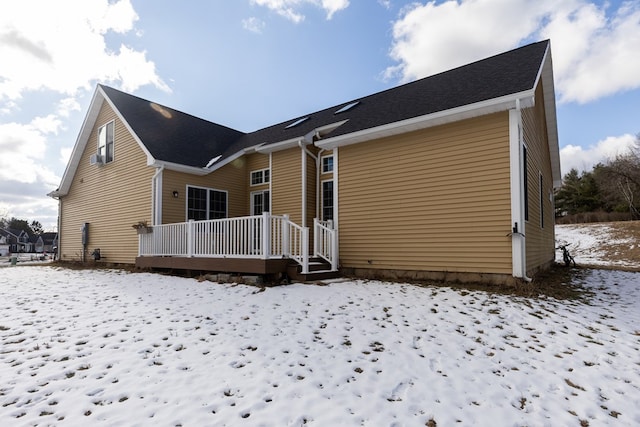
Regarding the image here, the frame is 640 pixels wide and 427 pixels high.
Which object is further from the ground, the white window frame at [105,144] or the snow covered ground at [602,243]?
the white window frame at [105,144]

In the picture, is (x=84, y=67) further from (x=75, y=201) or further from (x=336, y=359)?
(x=336, y=359)

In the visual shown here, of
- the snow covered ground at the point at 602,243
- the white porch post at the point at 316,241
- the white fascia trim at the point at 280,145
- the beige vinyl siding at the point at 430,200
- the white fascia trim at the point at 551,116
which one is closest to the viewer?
the beige vinyl siding at the point at 430,200

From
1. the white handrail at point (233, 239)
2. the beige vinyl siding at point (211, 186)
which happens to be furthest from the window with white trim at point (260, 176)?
the white handrail at point (233, 239)

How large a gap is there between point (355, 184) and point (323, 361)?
5995 millimetres

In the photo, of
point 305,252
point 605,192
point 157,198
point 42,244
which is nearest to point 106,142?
point 157,198

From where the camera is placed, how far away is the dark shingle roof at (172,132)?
11305mm

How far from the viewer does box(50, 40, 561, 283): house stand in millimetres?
7012

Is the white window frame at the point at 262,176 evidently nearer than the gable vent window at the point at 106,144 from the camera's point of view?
Yes

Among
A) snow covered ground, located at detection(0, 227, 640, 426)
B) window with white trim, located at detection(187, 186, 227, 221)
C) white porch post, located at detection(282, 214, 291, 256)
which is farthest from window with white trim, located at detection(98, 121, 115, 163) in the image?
white porch post, located at detection(282, 214, 291, 256)

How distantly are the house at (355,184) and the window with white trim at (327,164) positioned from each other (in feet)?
0.15

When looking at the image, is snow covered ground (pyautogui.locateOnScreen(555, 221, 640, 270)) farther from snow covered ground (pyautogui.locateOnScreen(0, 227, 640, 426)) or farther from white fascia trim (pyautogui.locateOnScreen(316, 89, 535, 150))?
snow covered ground (pyautogui.locateOnScreen(0, 227, 640, 426))

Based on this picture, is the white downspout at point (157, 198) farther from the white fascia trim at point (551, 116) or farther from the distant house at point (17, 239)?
the distant house at point (17, 239)

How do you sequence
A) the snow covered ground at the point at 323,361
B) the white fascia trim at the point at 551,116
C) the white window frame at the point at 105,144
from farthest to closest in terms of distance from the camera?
the white window frame at the point at 105,144
the white fascia trim at the point at 551,116
the snow covered ground at the point at 323,361

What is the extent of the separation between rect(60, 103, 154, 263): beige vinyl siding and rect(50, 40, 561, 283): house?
0.08 metres
